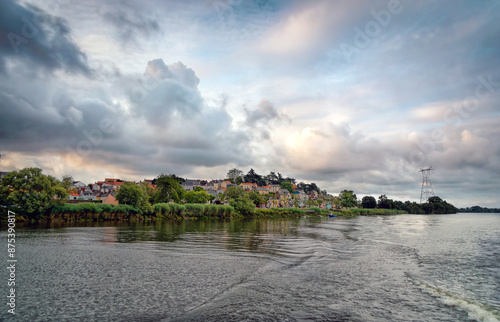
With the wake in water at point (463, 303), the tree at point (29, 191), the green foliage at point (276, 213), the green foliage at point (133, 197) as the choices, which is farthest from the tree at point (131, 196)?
the wake in water at point (463, 303)

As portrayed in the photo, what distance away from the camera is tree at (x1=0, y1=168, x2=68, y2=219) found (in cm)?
5781

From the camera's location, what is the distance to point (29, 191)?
60.3 m

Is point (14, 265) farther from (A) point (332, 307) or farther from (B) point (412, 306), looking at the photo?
(B) point (412, 306)

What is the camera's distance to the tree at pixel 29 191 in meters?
57.8

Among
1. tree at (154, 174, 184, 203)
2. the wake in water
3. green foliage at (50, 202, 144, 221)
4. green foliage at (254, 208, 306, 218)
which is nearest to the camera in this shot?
the wake in water

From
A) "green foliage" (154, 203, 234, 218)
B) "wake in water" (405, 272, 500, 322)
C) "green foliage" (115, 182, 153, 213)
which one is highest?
"green foliage" (115, 182, 153, 213)

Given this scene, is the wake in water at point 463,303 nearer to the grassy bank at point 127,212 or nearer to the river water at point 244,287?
the river water at point 244,287

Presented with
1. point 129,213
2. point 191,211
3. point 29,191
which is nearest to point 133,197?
point 129,213

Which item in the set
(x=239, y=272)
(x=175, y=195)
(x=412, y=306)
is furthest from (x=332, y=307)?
(x=175, y=195)

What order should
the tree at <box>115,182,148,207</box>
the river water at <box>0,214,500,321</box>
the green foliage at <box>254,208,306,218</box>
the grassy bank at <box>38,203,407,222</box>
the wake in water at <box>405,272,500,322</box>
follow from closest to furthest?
the river water at <box>0,214,500,321</box>, the wake in water at <box>405,272,500,322</box>, the grassy bank at <box>38,203,407,222</box>, the tree at <box>115,182,148,207</box>, the green foliage at <box>254,208,306,218</box>

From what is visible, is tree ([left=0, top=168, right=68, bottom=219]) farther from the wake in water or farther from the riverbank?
the wake in water

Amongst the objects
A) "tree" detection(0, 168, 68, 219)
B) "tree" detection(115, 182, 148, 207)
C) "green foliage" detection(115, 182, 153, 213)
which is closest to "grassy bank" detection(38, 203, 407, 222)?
"green foliage" detection(115, 182, 153, 213)

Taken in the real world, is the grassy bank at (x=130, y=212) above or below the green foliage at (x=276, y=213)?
above

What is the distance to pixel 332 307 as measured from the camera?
13234 mm
